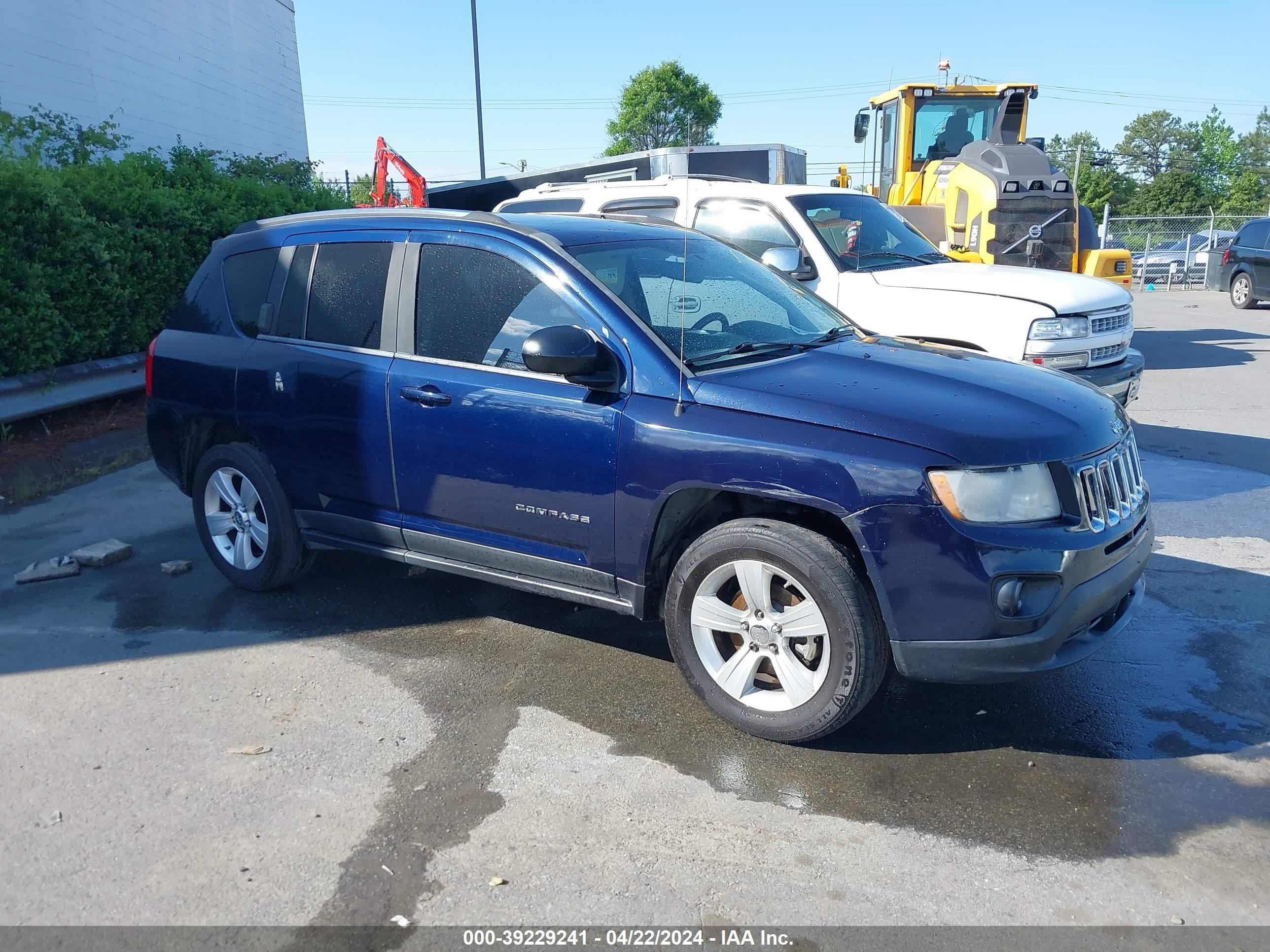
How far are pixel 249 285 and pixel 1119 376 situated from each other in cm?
621

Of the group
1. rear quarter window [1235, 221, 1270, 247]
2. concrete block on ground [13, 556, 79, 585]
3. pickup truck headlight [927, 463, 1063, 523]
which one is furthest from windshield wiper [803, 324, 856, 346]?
rear quarter window [1235, 221, 1270, 247]

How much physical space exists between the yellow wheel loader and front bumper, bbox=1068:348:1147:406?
289 centimetres

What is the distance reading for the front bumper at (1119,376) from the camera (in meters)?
7.59

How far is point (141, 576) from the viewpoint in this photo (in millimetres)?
5793

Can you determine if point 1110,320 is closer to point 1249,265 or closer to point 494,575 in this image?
point 494,575

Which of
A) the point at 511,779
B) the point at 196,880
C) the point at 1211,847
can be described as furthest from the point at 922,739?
the point at 196,880

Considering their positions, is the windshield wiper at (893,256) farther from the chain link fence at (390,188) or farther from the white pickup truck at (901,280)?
the chain link fence at (390,188)

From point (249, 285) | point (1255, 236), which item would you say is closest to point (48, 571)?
point (249, 285)

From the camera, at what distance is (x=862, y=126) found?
1550cm

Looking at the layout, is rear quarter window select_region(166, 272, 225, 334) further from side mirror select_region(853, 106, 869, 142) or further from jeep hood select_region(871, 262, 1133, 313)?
side mirror select_region(853, 106, 869, 142)

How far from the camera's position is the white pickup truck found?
290 inches

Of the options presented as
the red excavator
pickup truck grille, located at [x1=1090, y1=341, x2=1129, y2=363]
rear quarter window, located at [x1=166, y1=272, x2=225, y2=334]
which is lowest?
pickup truck grille, located at [x1=1090, y1=341, x2=1129, y2=363]

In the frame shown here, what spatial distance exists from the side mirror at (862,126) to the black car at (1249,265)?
31.4 feet

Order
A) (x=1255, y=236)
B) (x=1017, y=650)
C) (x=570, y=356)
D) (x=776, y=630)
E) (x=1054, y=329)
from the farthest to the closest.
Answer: (x=1255, y=236)
(x=1054, y=329)
(x=570, y=356)
(x=776, y=630)
(x=1017, y=650)
